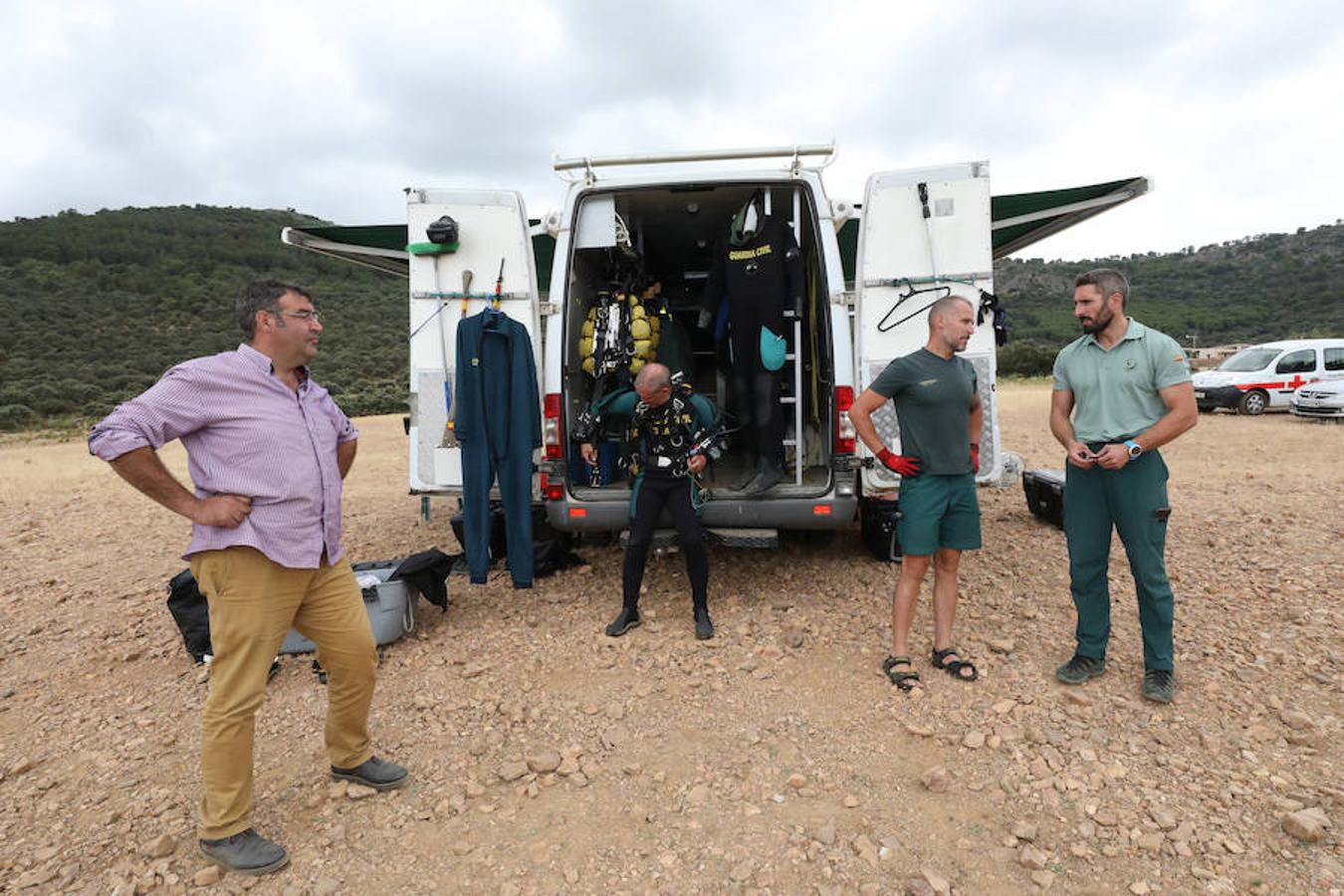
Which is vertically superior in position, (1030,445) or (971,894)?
(1030,445)

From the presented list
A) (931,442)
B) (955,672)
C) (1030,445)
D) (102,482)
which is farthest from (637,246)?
(102,482)

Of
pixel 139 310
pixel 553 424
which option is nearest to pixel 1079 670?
pixel 553 424

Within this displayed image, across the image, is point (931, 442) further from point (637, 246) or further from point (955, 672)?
point (637, 246)

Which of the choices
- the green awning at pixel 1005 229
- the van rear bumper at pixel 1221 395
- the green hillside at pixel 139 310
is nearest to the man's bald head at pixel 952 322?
the green awning at pixel 1005 229

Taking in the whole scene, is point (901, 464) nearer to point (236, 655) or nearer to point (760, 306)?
point (760, 306)

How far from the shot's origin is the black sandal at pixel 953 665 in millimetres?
3068

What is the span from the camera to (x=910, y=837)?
85.1 inches

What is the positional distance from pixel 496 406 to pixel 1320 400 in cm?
1509

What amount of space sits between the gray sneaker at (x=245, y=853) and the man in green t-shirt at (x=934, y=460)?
7.41ft

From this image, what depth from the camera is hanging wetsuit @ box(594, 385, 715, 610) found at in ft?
12.2

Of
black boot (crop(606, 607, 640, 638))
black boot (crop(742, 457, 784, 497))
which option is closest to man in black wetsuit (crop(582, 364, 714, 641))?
black boot (crop(606, 607, 640, 638))

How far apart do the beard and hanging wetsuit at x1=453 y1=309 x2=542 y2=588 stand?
2.53m

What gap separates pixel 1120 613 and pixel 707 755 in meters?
2.38

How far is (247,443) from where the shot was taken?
214 centimetres
